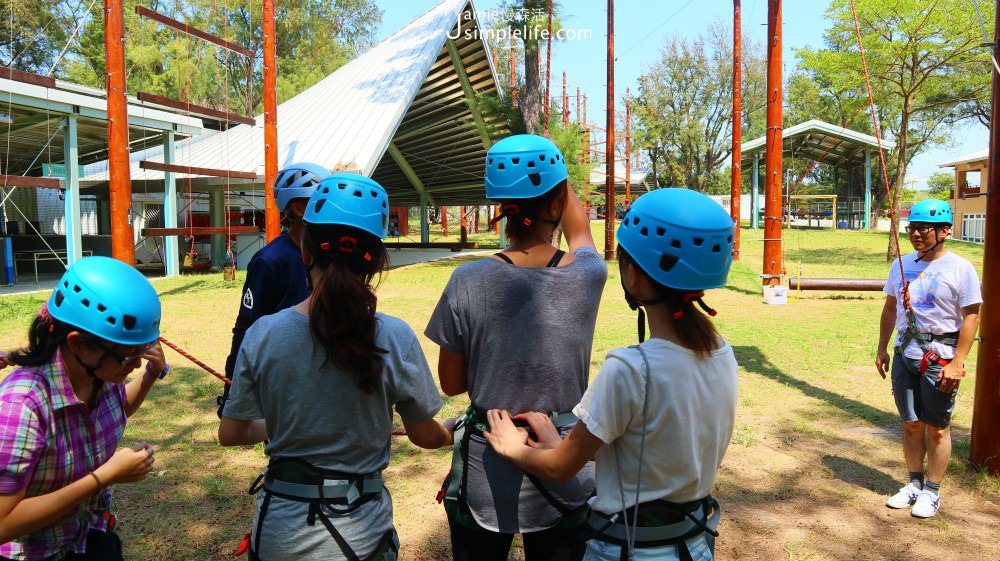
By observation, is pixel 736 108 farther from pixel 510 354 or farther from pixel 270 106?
pixel 510 354

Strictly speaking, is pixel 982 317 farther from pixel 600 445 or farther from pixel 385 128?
pixel 385 128

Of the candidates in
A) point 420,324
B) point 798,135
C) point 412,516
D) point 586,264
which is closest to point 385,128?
point 420,324

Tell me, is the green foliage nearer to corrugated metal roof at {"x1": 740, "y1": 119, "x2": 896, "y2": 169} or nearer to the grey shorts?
corrugated metal roof at {"x1": 740, "y1": 119, "x2": 896, "y2": 169}

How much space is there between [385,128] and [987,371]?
16.0 metres

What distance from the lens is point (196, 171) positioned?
17.8 metres

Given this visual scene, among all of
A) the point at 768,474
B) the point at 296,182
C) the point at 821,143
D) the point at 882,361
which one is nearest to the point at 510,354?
the point at 296,182

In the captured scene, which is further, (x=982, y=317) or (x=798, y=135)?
(x=798, y=135)

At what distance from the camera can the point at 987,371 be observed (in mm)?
4844

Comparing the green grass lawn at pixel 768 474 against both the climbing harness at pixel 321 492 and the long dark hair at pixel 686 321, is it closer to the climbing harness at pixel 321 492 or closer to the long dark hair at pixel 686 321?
the climbing harness at pixel 321 492

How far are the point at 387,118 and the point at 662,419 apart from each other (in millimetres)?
18240

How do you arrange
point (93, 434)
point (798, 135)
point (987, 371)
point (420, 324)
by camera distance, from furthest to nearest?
point (798, 135) → point (420, 324) → point (987, 371) → point (93, 434)

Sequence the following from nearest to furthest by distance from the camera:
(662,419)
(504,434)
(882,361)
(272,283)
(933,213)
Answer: (662,419) < (504,434) < (272,283) < (933,213) < (882,361)

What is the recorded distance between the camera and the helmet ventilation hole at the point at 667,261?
180 cm

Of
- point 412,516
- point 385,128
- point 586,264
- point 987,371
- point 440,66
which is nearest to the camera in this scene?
point 586,264
